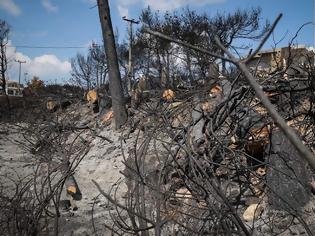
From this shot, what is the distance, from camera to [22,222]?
226 centimetres

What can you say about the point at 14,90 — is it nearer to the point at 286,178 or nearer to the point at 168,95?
the point at 168,95

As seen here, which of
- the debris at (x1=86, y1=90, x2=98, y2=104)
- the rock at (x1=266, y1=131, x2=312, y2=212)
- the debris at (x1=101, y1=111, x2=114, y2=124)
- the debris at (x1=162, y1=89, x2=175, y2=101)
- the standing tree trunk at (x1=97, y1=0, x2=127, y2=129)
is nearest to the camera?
the rock at (x1=266, y1=131, x2=312, y2=212)

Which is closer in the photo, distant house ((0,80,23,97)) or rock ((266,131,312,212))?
rock ((266,131,312,212))

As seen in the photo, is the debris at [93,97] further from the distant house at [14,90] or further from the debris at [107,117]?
the distant house at [14,90]

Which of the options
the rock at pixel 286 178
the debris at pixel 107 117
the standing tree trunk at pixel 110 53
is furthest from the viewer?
the debris at pixel 107 117

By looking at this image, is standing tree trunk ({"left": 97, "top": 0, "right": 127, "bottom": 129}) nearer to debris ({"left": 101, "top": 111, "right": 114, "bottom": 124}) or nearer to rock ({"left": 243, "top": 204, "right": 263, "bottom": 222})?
debris ({"left": 101, "top": 111, "right": 114, "bottom": 124})

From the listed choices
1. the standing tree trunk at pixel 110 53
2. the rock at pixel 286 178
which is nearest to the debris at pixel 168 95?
the standing tree trunk at pixel 110 53

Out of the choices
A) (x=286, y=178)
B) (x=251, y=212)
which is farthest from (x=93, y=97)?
(x=286, y=178)

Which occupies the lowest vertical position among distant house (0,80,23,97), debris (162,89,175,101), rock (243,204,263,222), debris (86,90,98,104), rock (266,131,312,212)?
rock (243,204,263,222)

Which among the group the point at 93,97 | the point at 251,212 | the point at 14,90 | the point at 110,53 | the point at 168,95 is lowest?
the point at 251,212

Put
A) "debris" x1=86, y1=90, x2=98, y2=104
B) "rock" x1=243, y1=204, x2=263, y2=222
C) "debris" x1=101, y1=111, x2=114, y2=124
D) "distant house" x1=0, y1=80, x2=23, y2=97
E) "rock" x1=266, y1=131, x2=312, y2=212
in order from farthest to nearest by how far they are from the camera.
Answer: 1. "distant house" x1=0, y1=80, x2=23, y2=97
2. "debris" x1=86, y1=90, x2=98, y2=104
3. "debris" x1=101, y1=111, x2=114, y2=124
4. "rock" x1=243, y1=204, x2=263, y2=222
5. "rock" x1=266, y1=131, x2=312, y2=212

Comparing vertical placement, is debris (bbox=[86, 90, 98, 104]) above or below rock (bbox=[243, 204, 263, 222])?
above

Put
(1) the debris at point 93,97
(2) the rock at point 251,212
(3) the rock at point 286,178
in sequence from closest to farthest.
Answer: (3) the rock at point 286,178 → (2) the rock at point 251,212 → (1) the debris at point 93,97

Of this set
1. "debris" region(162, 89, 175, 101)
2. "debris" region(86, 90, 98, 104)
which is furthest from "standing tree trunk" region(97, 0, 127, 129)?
"debris" region(162, 89, 175, 101)
